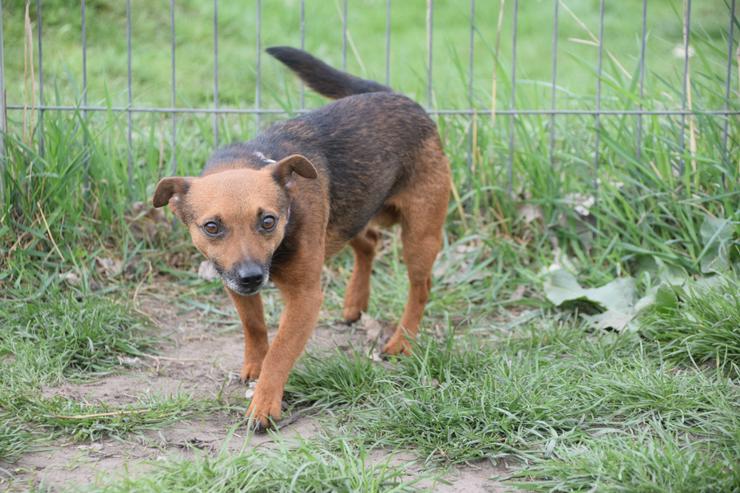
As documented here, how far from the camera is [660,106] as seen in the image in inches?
223

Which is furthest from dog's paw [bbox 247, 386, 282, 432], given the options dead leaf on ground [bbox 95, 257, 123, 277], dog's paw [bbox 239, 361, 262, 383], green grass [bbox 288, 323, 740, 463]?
dead leaf on ground [bbox 95, 257, 123, 277]

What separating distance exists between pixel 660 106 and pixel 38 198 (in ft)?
12.8

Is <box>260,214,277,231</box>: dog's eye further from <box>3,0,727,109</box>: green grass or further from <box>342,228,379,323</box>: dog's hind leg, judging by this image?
<box>3,0,727,109</box>: green grass

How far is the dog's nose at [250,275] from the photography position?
338 centimetres

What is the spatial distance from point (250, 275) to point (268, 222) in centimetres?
28

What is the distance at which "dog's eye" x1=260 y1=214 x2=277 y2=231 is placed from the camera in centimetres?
354

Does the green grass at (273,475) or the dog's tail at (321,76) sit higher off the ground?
the dog's tail at (321,76)

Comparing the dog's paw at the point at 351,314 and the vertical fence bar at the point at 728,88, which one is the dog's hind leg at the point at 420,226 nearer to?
the dog's paw at the point at 351,314

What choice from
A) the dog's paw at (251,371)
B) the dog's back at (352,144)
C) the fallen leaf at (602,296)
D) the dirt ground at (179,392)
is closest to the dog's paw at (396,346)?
the dirt ground at (179,392)

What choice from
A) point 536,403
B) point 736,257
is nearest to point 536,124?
point 736,257

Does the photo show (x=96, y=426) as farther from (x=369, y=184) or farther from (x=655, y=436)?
(x=655, y=436)

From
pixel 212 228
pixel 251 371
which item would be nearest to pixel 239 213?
pixel 212 228

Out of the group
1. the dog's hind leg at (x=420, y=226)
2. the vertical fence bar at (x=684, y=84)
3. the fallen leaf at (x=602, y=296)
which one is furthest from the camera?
the vertical fence bar at (x=684, y=84)

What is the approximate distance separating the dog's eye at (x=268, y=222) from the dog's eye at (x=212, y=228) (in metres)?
0.18
